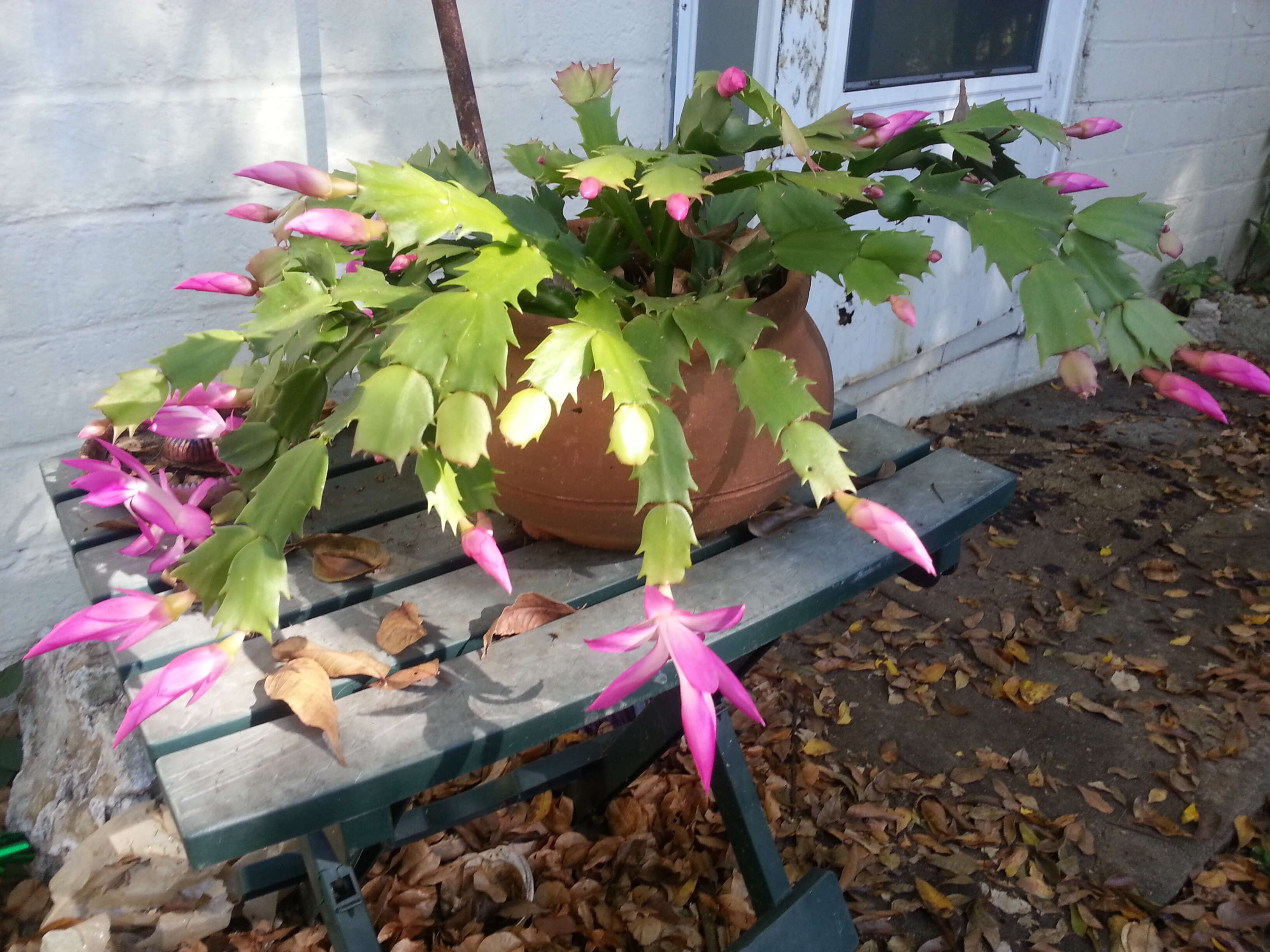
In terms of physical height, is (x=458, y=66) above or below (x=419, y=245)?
above

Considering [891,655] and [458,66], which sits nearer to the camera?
[458,66]

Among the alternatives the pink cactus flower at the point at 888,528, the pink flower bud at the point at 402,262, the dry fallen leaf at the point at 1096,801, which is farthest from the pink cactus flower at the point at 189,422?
the dry fallen leaf at the point at 1096,801

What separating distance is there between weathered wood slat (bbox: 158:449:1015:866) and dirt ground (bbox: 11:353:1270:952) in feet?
2.42

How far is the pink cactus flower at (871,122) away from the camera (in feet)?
3.42

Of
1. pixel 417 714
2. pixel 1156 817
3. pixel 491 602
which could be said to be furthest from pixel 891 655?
pixel 417 714

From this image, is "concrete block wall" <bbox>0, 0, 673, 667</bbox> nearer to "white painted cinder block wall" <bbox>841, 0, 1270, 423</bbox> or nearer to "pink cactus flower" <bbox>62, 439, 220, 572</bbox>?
"pink cactus flower" <bbox>62, 439, 220, 572</bbox>

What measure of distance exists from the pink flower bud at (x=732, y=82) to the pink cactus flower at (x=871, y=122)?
0.60 ft

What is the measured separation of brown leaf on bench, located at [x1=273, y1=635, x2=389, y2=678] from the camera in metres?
0.90

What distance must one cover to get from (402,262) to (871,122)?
53 centimetres

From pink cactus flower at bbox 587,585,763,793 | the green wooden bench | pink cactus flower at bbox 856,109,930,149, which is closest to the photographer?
pink cactus flower at bbox 587,585,763,793

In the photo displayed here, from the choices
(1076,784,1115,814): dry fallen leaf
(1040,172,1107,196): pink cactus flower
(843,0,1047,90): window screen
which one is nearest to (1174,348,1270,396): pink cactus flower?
(1040,172,1107,196): pink cactus flower

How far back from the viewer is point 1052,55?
2822 mm

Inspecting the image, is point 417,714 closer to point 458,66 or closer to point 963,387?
point 458,66

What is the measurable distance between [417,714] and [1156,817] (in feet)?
4.95
